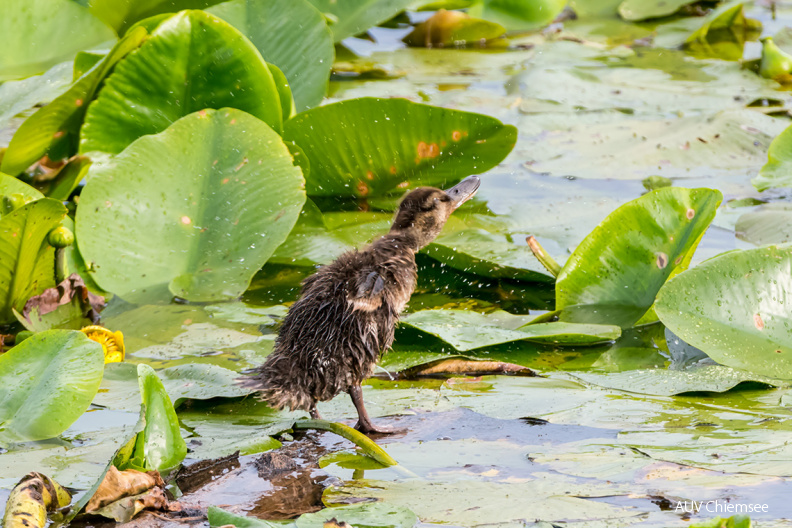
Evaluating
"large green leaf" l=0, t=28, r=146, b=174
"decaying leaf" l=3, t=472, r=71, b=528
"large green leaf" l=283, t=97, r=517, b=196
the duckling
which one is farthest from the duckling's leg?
"large green leaf" l=0, t=28, r=146, b=174

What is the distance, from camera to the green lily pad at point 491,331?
289 centimetres

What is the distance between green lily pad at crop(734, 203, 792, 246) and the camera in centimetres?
369

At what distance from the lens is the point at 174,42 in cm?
355

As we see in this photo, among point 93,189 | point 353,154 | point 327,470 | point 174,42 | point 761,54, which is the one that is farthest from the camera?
point 761,54

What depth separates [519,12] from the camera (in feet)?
22.8

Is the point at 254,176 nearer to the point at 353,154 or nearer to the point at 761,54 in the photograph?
the point at 353,154

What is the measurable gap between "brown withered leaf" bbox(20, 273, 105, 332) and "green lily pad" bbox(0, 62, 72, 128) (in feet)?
2.42

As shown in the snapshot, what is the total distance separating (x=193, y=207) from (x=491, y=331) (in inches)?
46.7

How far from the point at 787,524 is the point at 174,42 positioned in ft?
8.83

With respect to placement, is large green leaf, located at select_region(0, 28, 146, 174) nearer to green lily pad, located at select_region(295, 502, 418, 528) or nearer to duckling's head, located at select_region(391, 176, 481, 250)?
duckling's head, located at select_region(391, 176, 481, 250)

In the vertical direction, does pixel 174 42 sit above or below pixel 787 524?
above

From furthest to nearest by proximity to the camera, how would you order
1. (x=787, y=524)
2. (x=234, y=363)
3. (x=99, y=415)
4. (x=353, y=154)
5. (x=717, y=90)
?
(x=717, y=90) → (x=353, y=154) → (x=234, y=363) → (x=99, y=415) → (x=787, y=524)

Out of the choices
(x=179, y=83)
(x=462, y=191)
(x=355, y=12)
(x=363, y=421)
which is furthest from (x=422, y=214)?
(x=355, y=12)

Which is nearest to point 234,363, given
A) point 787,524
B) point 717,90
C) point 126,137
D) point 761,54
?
point 126,137
